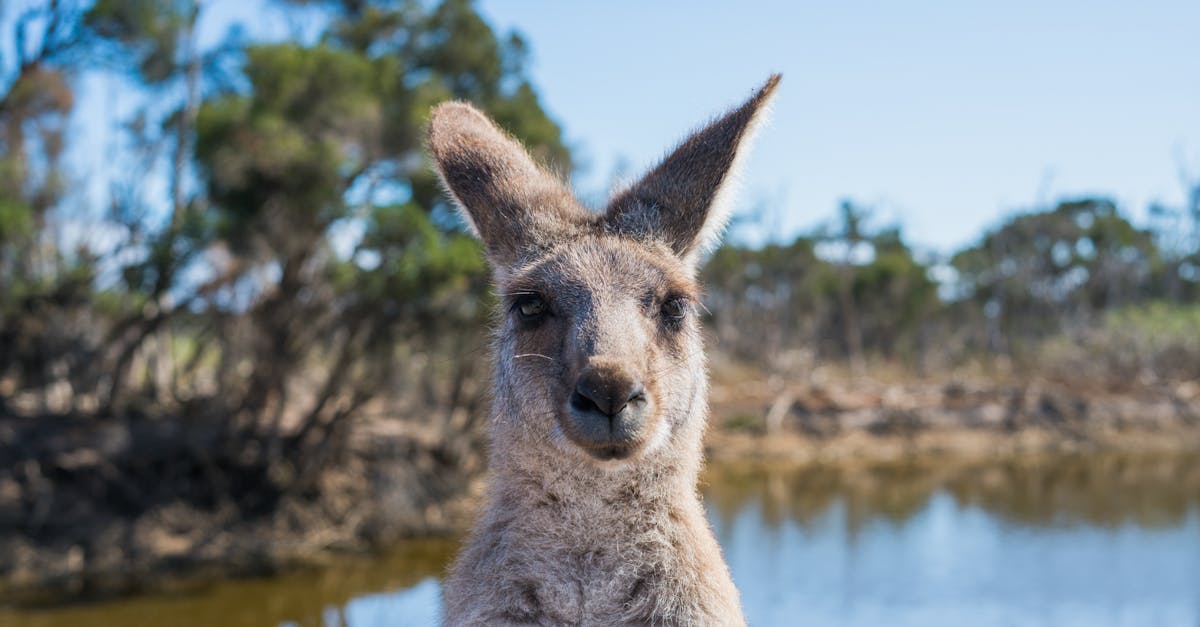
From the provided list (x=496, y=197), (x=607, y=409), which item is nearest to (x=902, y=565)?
(x=496, y=197)

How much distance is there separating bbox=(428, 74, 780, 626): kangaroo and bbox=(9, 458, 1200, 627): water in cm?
682

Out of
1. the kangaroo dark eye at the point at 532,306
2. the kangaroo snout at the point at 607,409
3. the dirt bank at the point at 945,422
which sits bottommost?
the kangaroo snout at the point at 607,409

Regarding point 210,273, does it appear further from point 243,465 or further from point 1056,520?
point 1056,520

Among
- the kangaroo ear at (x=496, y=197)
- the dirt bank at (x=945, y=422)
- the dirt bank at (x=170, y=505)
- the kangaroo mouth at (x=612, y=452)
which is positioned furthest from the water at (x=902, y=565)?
the kangaroo mouth at (x=612, y=452)

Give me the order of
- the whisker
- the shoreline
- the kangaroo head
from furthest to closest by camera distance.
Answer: the shoreline → the whisker → the kangaroo head

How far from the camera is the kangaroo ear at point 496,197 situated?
3.32 m

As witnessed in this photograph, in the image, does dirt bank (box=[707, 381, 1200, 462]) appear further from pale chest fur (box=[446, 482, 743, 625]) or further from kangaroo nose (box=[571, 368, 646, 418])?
kangaroo nose (box=[571, 368, 646, 418])

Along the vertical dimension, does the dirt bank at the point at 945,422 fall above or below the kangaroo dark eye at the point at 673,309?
above

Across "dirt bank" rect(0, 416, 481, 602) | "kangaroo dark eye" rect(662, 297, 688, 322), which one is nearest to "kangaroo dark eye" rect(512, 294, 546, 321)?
"kangaroo dark eye" rect(662, 297, 688, 322)

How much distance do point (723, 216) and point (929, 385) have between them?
1219 inches

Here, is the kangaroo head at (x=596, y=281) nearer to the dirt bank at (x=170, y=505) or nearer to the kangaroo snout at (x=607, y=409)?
the kangaroo snout at (x=607, y=409)

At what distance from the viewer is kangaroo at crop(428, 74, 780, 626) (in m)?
2.63

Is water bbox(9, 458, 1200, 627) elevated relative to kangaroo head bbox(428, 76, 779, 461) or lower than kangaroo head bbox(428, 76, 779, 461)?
lower

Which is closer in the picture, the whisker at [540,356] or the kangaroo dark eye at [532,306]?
the whisker at [540,356]
